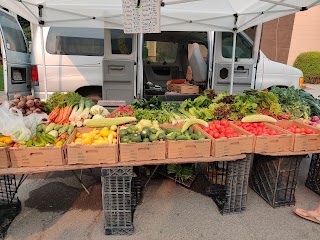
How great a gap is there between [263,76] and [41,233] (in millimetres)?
Answer: 5760

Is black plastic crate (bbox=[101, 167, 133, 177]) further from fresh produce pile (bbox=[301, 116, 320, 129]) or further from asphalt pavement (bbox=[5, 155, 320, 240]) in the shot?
fresh produce pile (bbox=[301, 116, 320, 129])

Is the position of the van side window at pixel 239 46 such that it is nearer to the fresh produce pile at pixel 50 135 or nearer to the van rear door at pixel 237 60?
the van rear door at pixel 237 60

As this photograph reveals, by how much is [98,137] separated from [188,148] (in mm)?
1029

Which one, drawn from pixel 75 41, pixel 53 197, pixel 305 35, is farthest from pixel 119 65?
pixel 305 35

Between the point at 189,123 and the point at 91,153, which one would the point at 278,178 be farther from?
the point at 91,153

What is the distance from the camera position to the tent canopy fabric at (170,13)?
4.38 meters

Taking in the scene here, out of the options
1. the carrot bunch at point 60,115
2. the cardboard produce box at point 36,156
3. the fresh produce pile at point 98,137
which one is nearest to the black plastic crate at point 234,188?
the fresh produce pile at point 98,137

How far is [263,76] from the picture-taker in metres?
6.32

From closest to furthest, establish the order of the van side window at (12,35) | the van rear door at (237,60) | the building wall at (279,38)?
the van side window at (12,35) < the van rear door at (237,60) < the building wall at (279,38)

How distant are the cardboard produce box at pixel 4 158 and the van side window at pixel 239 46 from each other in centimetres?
485

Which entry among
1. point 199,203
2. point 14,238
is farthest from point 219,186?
point 14,238

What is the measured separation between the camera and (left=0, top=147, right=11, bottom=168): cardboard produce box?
8.05 feet

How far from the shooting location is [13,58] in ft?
16.7

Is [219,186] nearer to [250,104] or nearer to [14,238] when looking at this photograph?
[250,104]
